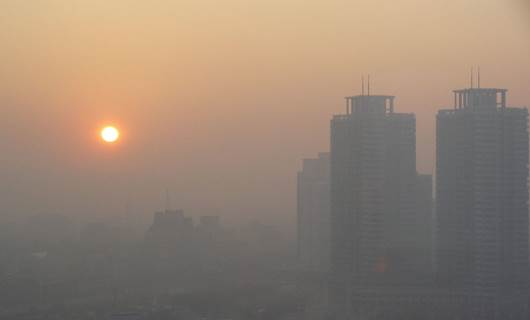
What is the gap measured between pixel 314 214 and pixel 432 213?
2302 millimetres

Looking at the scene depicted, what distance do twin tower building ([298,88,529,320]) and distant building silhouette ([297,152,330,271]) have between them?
2.67 feet

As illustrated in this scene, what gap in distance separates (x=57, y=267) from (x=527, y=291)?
5.05m

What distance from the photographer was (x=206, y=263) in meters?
12.2

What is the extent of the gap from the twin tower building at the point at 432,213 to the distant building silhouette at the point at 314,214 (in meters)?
0.81

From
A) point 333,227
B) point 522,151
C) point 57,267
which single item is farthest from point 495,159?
point 57,267

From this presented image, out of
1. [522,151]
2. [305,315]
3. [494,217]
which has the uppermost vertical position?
[522,151]

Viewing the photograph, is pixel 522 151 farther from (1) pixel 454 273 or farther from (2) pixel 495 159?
(1) pixel 454 273

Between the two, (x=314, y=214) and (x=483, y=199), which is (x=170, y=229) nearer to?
(x=314, y=214)

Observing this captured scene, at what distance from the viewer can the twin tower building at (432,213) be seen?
920 cm

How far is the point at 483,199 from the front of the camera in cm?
947

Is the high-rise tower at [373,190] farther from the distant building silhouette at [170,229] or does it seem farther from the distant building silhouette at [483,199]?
the distant building silhouette at [170,229]

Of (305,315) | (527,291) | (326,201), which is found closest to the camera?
(305,315)

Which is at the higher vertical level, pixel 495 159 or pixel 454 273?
pixel 495 159

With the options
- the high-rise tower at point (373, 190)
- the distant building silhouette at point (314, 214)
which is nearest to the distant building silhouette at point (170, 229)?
the distant building silhouette at point (314, 214)
